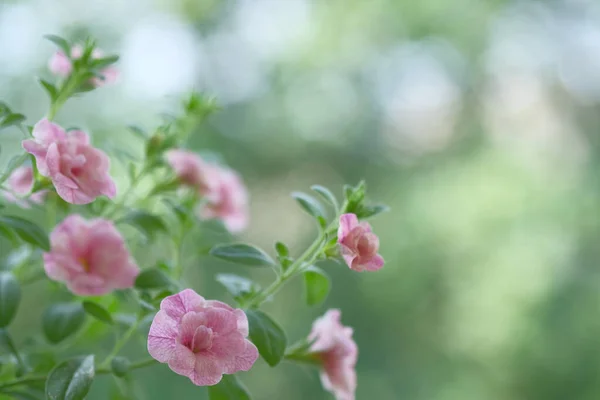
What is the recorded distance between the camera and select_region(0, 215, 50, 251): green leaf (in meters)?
0.51

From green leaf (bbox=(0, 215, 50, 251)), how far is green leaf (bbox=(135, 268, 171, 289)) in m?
0.08

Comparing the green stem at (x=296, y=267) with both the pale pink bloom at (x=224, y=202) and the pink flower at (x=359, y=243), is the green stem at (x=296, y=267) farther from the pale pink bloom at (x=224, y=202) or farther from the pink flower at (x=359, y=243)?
the pale pink bloom at (x=224, y=202)

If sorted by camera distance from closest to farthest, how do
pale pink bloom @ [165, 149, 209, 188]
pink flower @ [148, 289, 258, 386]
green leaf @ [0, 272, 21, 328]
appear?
pink flower @ [148, 289, 258, 386], green leaf @ [0, 272, 21, 328], pale pink bloom @ [165, 149, 209, 188]

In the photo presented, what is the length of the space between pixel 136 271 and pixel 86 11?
196 centimetres

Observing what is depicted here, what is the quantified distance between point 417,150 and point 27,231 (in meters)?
2.19

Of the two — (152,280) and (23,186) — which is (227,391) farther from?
(23,186)

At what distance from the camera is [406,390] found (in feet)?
7.90

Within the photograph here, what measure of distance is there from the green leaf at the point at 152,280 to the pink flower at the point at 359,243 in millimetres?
174

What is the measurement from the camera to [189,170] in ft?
2.16

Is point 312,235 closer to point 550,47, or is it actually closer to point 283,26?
point 283,26

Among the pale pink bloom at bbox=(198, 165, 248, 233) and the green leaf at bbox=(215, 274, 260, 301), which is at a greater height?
the pale pink bloom at bbox=(198, 165, 248, 233)

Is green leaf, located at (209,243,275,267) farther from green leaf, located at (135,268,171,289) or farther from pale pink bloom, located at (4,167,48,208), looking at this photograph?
pale pink bloom, located at (4,167,48,208)

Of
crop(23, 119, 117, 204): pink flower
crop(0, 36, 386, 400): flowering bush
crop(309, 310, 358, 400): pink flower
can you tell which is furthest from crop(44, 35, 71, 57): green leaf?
crop(309, 310, 358, 400): pink flower

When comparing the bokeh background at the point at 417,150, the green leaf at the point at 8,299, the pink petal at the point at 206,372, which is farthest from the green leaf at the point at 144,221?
the bokeh background at the point at 417,150
